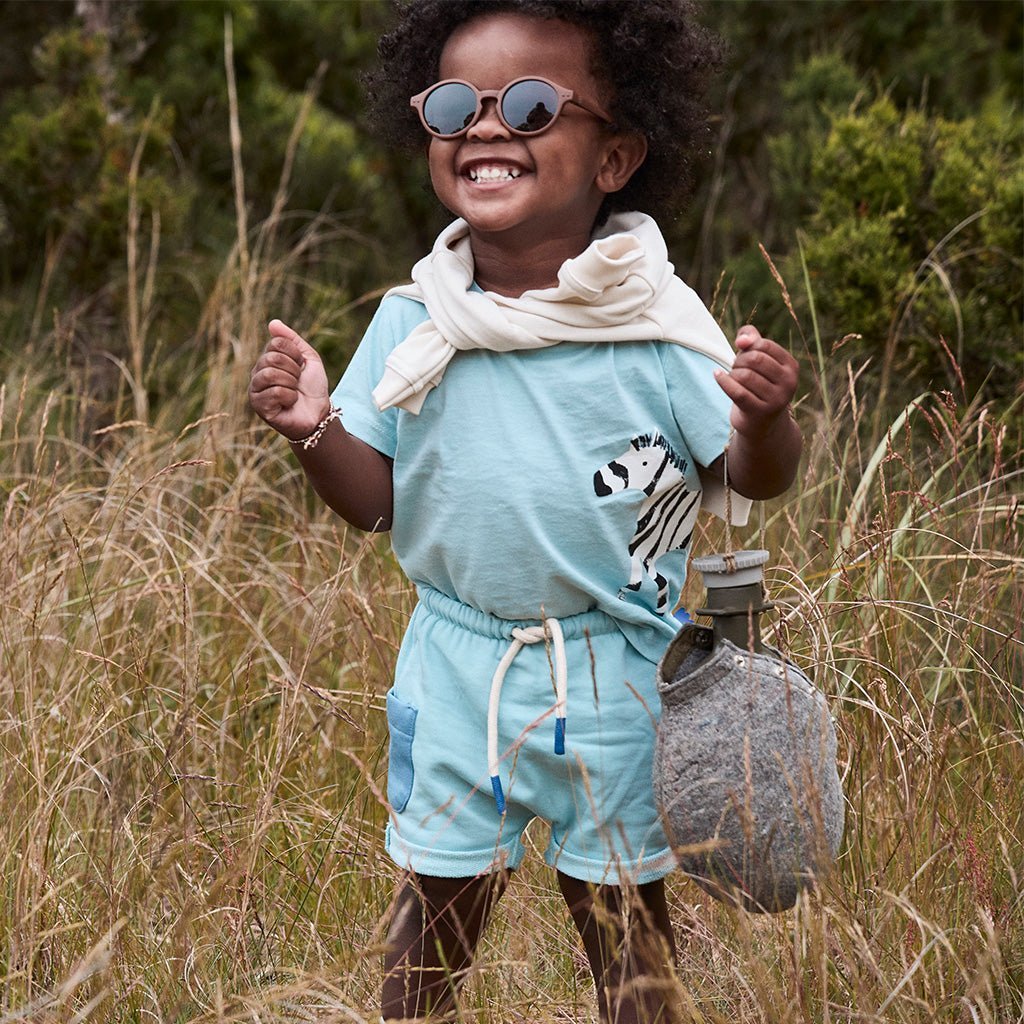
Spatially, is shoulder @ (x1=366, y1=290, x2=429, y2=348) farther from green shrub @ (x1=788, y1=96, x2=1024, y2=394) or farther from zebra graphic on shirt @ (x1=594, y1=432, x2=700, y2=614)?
green shrub @ (x1=788, y1=96, x2=1024, y2=394)

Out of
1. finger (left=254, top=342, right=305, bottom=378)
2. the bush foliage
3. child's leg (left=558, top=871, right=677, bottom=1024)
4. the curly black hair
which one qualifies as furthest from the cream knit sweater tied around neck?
the bush foliage

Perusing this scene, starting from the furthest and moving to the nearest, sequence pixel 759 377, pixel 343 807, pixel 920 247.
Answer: pixel 920 247 → pixel 343 807 → pixel 759 377

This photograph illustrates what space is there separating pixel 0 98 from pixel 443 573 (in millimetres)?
5217

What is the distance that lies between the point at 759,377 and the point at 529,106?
48 centimetres

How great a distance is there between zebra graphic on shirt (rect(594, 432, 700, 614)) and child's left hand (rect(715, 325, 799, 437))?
180 millimetres

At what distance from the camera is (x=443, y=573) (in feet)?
6.82

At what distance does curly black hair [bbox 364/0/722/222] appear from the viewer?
2.07 m

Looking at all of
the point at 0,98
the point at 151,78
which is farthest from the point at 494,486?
the point at 0,98

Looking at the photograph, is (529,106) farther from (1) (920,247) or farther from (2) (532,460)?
(1) (920,247)

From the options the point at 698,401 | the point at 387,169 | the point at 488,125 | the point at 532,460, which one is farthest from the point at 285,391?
the point at 387,169

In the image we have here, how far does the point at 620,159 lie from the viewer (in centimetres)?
215

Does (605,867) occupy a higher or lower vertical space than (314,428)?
lower

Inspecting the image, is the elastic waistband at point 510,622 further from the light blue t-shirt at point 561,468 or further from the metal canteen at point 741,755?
the metal canteen at point 741,755

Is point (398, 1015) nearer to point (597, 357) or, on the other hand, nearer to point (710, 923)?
point (710, 923)
